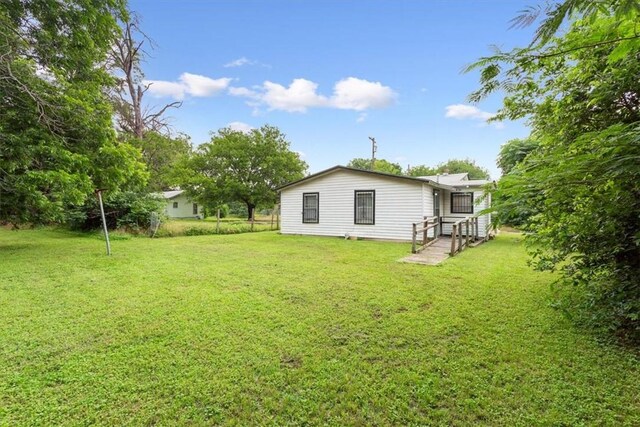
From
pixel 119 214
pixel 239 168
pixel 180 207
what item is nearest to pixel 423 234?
pixel 119 214

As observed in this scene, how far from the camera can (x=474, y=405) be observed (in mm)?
2010

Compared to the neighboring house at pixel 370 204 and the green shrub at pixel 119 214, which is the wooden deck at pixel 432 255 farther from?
the green shrub at pixel 119 214

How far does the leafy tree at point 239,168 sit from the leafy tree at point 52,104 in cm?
1519

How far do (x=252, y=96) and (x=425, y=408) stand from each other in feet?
65.7

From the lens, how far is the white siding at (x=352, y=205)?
10703 millimetres

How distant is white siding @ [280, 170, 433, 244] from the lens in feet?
35.1

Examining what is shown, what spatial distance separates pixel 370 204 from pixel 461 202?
13.1 feet

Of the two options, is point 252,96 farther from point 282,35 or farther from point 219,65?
point 282,35

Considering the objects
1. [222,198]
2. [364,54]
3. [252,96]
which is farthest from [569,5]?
[222,198]

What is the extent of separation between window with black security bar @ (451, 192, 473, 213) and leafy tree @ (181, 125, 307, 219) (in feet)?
46.6

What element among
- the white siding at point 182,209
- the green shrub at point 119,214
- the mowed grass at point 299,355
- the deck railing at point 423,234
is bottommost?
the mowed grass at point 299,355

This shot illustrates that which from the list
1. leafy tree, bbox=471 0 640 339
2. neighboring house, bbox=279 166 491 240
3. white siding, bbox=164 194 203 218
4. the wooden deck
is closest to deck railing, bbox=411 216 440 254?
the wooden deck

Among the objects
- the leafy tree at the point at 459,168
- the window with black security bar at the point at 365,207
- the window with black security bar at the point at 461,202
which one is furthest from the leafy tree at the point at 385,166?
the window with black security bar at the point at 365,207

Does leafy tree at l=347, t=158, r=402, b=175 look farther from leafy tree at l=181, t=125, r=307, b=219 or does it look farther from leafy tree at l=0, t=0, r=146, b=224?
leafy tree at l=0, t=0, r=146, b=224
